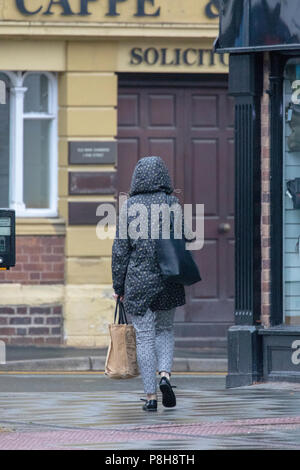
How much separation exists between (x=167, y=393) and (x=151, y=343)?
0.40 m

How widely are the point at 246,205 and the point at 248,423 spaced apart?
10.4 ft

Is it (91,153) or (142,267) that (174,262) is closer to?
(142,267)

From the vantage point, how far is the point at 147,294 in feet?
33.9

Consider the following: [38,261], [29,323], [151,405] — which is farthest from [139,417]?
[38,261]

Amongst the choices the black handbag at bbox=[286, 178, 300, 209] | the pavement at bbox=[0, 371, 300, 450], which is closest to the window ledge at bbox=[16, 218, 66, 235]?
the pavement at bbox=[0, 371, 300, 450]

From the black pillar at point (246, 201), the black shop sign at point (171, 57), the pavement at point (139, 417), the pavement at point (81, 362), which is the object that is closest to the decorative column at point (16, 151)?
the black shop sign at point (171, 57)

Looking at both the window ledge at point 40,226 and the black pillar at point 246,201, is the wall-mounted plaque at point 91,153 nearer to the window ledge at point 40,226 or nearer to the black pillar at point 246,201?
the window ledge at point 40,226

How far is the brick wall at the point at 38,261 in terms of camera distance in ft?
54.3

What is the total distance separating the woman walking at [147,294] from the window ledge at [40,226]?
20.1 ft

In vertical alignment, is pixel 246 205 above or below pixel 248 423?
above
